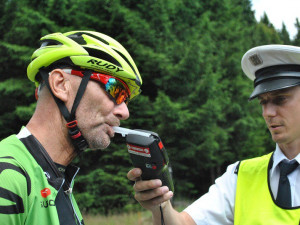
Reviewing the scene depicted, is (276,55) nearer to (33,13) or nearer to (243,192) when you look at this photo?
(243,192)

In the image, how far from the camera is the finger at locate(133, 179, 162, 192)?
232 centimetres

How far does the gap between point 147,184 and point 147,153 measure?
0.79ft

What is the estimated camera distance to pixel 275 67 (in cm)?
296

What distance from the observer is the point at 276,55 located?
2.92 meters

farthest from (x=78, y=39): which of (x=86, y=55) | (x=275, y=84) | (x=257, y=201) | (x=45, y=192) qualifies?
(x=257, y=201)

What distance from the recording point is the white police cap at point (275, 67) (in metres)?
2.81

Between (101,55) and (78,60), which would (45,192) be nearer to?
(78,60)

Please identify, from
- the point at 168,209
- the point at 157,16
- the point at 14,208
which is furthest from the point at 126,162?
the point at 14,208

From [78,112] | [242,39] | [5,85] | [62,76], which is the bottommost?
[78,112]

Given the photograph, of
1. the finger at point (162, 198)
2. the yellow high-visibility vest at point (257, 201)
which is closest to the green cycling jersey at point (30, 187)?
the finger at point (162, 198)

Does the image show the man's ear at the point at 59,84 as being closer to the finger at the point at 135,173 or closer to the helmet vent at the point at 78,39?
the helmet vent at the point at 78,39

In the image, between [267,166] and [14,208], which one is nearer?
[14,208]

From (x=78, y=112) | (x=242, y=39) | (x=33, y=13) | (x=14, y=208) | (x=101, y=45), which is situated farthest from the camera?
(x=242, y=39)

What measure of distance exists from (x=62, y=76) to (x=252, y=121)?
16436mm
